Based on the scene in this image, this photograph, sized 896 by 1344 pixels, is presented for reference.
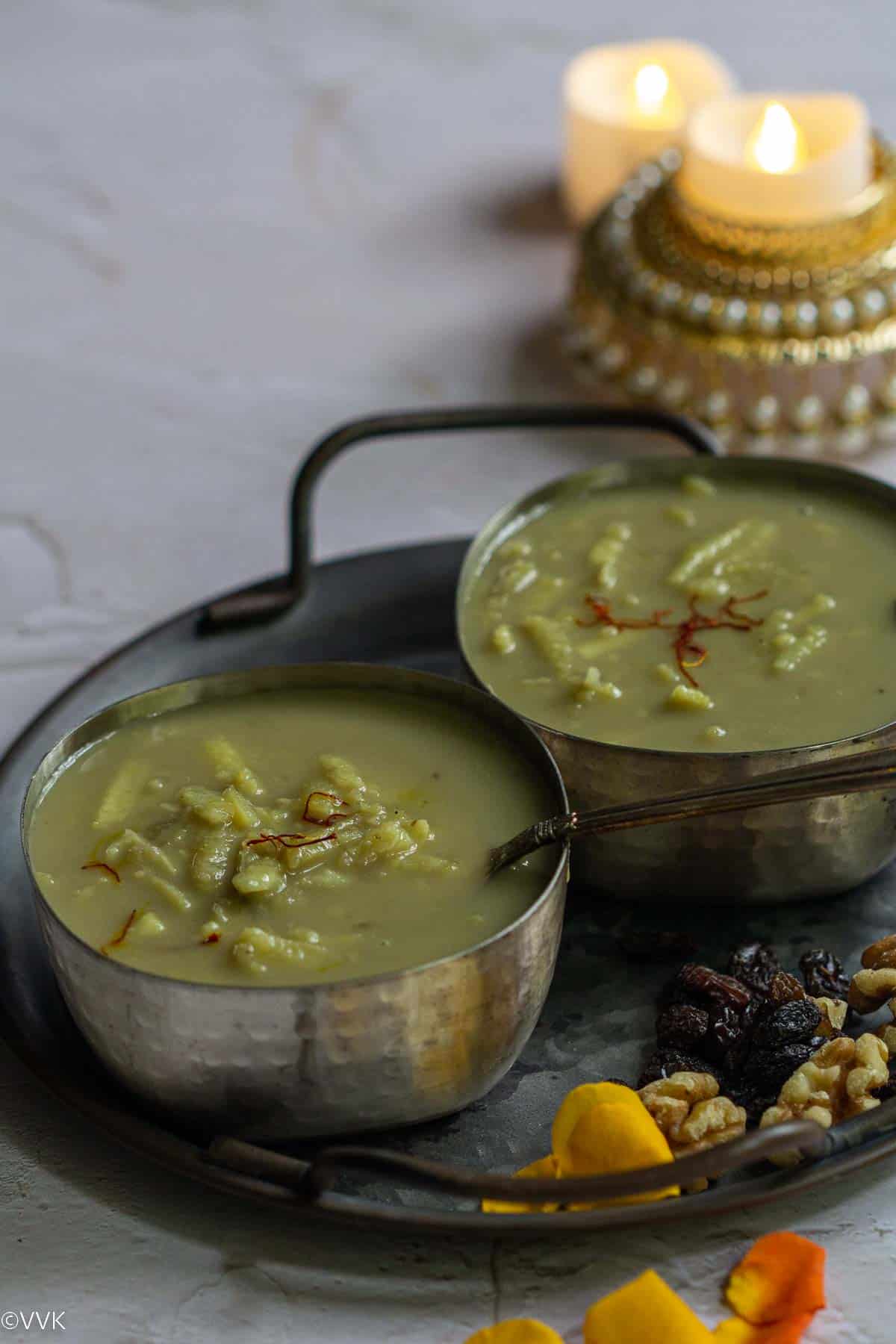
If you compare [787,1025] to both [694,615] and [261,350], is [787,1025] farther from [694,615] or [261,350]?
[261,350]

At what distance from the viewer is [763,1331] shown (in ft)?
3.50

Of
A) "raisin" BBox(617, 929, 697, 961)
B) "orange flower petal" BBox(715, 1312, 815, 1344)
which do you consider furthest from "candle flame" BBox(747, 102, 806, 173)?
"orange flower petal" BBox(715, 1312, 815, 1344)

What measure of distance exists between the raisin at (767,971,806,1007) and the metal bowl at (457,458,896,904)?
9 centimetres

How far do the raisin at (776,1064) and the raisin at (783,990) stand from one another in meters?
0.04

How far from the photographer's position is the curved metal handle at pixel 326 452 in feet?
5.43

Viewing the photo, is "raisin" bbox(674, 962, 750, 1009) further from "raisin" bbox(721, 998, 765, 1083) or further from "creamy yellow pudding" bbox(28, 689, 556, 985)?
"creamy yellow pudding" bbox(28, 689, 556, 985)

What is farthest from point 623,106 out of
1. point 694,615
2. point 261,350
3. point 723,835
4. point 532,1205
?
point 532,1205

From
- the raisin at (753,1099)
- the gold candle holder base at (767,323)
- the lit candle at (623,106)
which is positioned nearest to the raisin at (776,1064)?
the raisin at (753,1099)

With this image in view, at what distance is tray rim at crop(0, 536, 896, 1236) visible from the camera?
1.05m

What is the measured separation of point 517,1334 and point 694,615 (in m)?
0.65

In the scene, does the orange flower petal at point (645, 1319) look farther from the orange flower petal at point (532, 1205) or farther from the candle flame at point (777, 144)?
the candle flame at point (777, 144)

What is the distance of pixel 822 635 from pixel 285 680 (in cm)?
46

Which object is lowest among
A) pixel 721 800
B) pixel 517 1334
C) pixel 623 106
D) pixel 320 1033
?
pixel 517 1334

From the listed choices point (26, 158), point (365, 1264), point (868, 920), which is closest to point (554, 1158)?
point (365, 1264)
